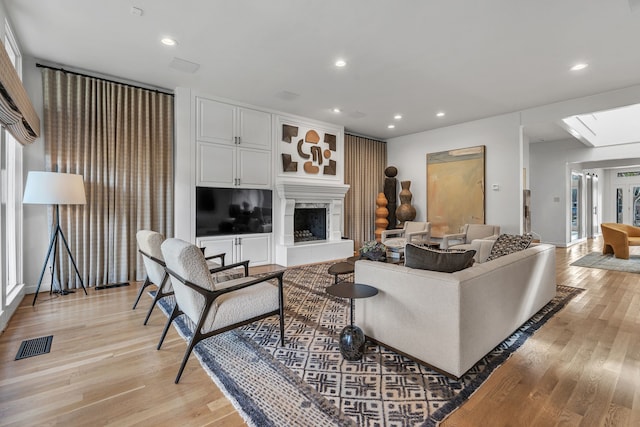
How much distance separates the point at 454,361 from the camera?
1819mm

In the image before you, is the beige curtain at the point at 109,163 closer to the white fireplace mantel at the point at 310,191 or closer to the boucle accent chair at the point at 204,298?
the white fireplace mantel at the point at 310,191

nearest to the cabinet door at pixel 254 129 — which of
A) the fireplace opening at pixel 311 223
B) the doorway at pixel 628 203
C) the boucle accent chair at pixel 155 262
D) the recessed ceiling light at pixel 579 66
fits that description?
the fireplace opening at pixel 311 223

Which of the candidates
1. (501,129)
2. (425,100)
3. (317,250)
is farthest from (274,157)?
(501,129)

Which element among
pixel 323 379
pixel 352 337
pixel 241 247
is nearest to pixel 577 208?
pixel 241 247

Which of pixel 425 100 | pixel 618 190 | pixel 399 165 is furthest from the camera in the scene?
pixel 618 190

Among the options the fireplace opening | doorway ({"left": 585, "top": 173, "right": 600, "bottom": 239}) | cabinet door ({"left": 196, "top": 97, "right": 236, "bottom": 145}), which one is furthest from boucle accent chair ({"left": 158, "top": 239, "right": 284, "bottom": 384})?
doorway ({"left": 585, "top": 173, "right": 600, "bottom": 239})

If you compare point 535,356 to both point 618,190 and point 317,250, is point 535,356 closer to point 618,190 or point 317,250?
point 317,250

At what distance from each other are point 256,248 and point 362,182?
3146 millimetres

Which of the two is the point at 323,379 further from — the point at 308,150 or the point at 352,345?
the point at 308,150

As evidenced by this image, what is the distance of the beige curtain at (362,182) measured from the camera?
6883 millimetres

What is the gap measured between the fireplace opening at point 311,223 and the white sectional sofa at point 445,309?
3.64 metres

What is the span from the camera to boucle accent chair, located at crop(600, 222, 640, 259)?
5.80 m

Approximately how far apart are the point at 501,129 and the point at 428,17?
374 centimetres

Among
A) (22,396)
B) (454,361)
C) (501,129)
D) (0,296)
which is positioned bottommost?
(22,396)
